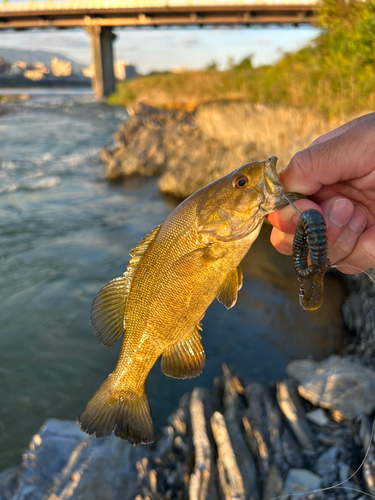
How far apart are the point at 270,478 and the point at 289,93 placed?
12.8 meters

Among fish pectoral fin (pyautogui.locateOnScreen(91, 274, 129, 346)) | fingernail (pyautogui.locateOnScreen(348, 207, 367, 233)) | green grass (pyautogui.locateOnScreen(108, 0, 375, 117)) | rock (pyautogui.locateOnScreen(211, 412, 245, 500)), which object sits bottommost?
rock (pyautogui.locateOnScreen(211, 412, 245, 500))

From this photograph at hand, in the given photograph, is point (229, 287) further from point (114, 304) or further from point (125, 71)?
point (125, 71)

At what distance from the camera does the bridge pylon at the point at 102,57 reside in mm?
57197

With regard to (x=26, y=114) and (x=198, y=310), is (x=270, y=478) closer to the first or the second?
(x=198, y=310)

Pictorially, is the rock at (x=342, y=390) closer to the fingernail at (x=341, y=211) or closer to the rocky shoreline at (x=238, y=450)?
the rocky shoreline at (x=238, y=450)

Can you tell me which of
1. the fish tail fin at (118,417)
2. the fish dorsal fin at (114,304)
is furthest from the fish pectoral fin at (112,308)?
the fish tail fin at (118,417)

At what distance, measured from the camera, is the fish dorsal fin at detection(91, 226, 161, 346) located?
2.05m

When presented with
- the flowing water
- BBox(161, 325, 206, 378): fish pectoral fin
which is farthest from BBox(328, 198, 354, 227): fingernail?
the flowing water

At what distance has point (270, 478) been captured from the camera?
313cm

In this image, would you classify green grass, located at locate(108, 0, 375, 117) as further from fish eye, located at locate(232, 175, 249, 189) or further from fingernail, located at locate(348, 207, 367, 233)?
fish eye, located at locate(232, 175, 249, 189)

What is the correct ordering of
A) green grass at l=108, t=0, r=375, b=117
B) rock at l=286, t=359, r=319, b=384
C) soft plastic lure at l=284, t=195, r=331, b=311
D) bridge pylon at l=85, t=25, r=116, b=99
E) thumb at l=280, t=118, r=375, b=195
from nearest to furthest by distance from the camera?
soft plastic lure at l=284, t=195, r=331, b=311
thumb at l=280, t=118, r=375, b=195
rock at l=286, t=359, r=319, b=384
green grass at l=108, t=0, r=375, b=117
bridge pylon at l=85, t=25, r=116, b=99

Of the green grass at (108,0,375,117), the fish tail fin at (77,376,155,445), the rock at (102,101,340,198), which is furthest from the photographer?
the rock at (102,101,340,198)

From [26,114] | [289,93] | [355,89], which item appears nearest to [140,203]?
[289,93]

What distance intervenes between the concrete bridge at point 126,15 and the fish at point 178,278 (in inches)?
2113
